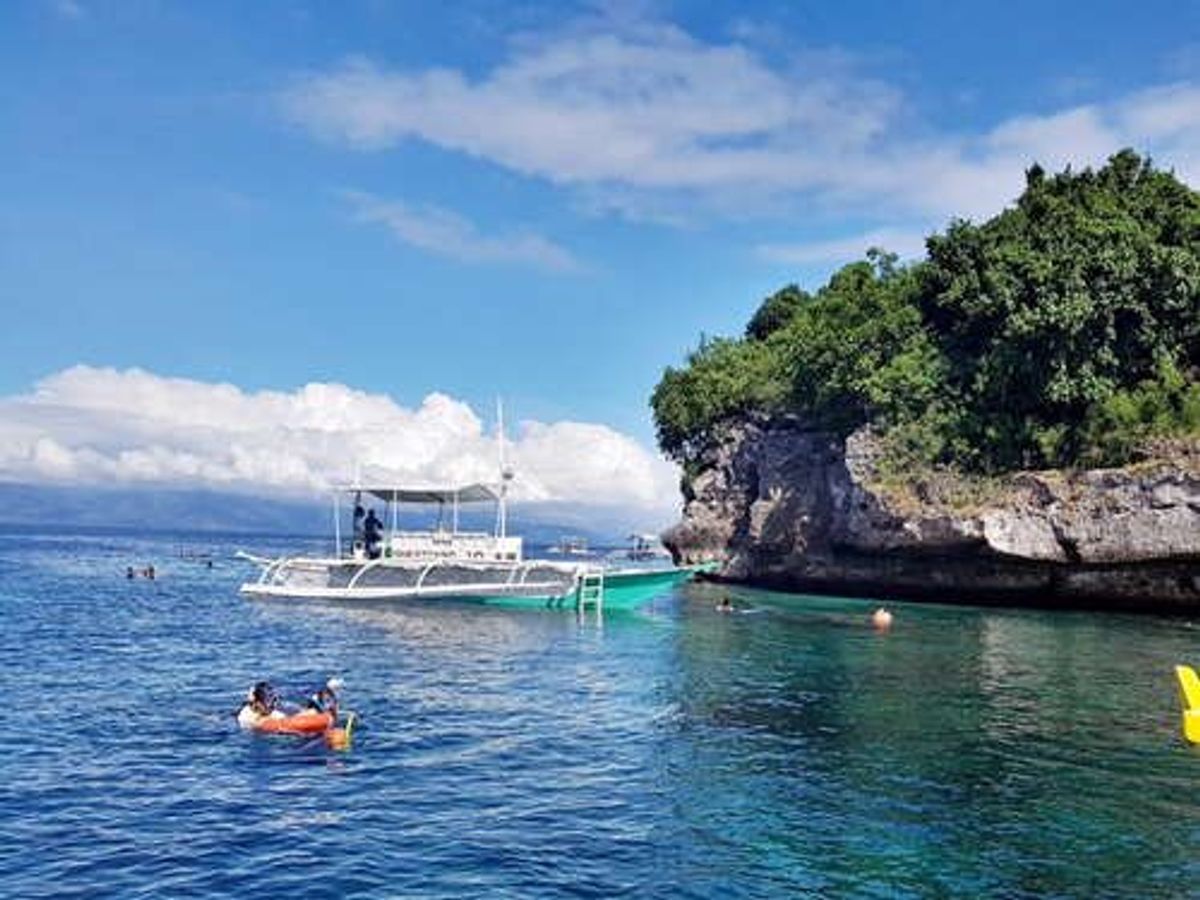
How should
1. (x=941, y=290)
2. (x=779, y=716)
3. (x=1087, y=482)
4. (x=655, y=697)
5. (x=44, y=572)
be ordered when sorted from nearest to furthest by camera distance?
(x=779, y=716) < (x=655, y=697) < (x=1087, y=482) < (x=941, y=290) < (x=44, y=572)

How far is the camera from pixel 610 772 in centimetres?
2236

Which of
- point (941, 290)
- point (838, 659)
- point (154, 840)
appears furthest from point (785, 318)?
point (154, 840)

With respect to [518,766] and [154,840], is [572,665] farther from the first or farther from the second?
[154,840]

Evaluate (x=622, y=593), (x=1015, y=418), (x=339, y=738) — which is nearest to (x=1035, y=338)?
(x=1015, y=418)

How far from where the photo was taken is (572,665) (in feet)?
124

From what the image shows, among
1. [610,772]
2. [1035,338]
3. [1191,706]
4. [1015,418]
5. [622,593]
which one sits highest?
[1035,338]

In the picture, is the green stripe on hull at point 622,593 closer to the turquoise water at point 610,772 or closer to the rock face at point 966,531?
the turquoise water at point 610,772

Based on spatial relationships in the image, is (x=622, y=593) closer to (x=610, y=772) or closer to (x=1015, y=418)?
(x=1015, y=418)

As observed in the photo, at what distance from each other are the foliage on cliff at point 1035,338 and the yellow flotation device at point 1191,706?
3041 centimetres

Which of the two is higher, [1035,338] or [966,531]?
[1035,338]

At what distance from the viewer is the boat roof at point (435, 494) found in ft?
198

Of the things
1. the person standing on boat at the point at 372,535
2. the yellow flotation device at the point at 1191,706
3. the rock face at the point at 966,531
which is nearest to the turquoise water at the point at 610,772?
the yellow flotation device at the point at 1191,706

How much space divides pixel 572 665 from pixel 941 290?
3824 cm

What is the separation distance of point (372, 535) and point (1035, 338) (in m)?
35.9
